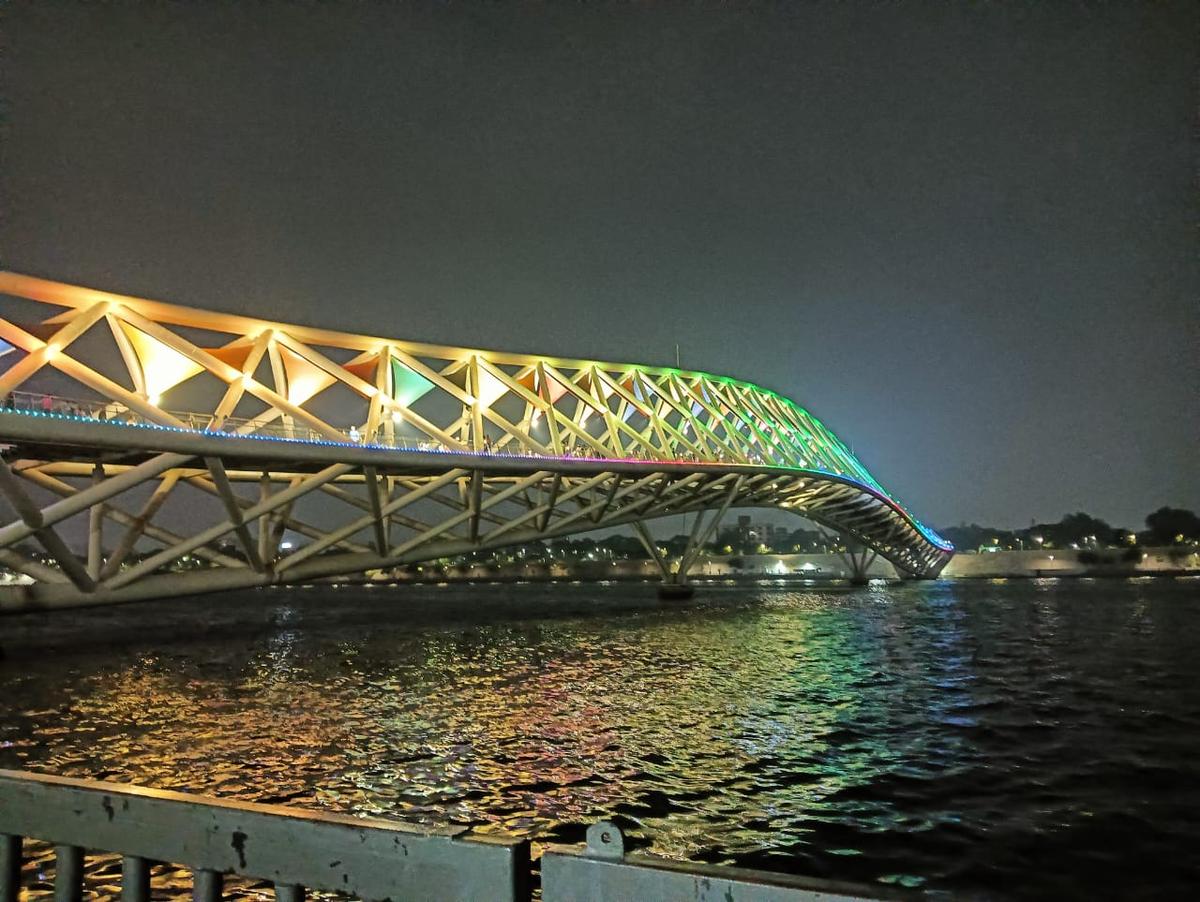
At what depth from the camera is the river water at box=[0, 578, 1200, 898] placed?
883cm

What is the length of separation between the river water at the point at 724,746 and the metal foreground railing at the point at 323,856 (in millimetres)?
4518

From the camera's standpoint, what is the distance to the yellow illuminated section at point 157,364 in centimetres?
3619

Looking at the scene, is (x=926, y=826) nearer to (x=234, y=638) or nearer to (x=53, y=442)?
(x=53, y=442)

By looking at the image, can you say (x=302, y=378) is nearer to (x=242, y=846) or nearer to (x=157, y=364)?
(x=157, y=364)

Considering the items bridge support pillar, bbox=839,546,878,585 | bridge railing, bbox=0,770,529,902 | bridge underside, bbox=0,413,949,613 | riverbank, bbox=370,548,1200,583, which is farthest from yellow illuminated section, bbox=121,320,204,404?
riverbank, bbox=370,548,1200,583

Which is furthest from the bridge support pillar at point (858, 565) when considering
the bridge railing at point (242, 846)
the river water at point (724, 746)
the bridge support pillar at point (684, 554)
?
the bridge railing at point (242, 846)

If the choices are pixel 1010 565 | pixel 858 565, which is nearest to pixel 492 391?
pixel 858 565

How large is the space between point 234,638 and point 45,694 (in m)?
20.8

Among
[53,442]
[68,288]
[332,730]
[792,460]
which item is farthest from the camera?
[792,460]

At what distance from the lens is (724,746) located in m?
13.3

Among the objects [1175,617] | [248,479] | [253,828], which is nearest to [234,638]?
[248,479]

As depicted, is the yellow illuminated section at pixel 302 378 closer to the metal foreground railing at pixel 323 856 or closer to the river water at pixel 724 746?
the river water at pixel 724 746

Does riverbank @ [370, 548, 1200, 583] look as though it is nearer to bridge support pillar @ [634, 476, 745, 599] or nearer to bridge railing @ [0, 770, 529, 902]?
bridge support pillar @ [634, 476, 745, 599]

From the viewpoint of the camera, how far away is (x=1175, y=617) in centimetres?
4528
